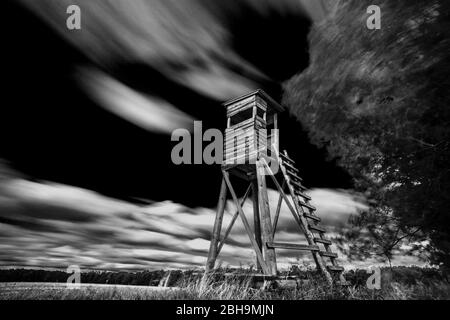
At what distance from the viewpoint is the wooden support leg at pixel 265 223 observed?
7.36 metres

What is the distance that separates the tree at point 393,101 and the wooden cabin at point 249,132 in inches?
127

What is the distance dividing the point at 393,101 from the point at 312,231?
4.05m

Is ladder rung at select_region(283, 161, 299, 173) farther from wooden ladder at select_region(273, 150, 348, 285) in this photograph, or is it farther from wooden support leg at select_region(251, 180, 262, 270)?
wooden support leg at select_region(251, 180, 262, 270)

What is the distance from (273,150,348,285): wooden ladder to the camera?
22.2 ft

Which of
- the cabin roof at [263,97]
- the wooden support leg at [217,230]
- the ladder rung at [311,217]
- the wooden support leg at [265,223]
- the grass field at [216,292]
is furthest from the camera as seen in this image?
the cabin roof at [263,97]

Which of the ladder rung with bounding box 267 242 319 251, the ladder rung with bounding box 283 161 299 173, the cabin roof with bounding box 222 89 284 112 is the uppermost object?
the cabin roof with bounding box 222 89 284 112

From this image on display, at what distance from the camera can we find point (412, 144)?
4914 mm

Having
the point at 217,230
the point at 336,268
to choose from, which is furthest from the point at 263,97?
the point at 336,268

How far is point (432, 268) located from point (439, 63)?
5.08 metres

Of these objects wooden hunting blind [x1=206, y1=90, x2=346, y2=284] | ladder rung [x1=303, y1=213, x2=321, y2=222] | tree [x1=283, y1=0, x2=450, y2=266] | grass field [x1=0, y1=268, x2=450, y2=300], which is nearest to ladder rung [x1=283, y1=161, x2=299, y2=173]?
wooden hunting blind [x1=206, y1=90, x2=346, y2=284]

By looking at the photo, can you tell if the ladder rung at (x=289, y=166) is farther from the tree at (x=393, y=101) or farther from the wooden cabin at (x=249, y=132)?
the tree at (x=393, y=101)

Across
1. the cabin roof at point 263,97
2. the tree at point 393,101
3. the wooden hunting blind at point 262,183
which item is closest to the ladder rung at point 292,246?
the wooden hunting blind at point 262,183

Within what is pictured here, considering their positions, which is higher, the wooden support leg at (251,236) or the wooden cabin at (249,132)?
the wooden cabin at (249,132)

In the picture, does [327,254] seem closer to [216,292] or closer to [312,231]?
[312,231]
